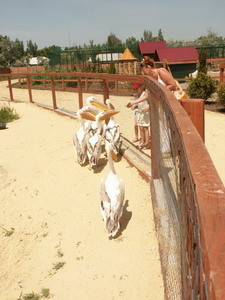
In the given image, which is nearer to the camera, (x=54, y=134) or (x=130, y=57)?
(x=54, y=134)

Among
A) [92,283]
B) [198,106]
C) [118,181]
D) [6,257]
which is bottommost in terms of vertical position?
[6,257]

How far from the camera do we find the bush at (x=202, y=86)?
13.2 m

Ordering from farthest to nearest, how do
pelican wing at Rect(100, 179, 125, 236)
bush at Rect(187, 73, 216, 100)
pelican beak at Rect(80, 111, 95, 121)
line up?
bush at Rect(187, 73, 216, 100), pelican beak at Rect(80, 111, 95, 121), pelican wing at Rect(100, 179, 125, 236)

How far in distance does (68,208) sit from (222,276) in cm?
439

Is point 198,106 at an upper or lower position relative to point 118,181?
upper

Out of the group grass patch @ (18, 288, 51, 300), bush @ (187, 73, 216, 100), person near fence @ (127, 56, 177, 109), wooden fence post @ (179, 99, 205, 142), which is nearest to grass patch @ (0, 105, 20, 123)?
person near fence @ (127, 56, 177, 109)

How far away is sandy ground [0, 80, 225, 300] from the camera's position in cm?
337

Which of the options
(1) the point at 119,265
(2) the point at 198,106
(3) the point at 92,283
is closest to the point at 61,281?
(3) the point at 92,283

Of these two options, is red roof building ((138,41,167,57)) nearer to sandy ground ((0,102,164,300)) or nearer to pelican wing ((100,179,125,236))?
sandy ground ((0,102,164,300))

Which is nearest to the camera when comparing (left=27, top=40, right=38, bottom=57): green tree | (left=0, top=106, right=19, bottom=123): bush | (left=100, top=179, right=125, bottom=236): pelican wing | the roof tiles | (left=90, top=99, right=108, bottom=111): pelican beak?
(left=100, top=179, right=125, bottom=236): pelican wing

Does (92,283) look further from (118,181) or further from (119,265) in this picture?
(118,181)

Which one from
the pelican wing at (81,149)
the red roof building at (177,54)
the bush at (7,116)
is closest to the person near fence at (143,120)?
the pelican wing at (81,149)

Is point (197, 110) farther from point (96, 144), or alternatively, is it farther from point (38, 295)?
point (96, 144)

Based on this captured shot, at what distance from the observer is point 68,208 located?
4.96m
